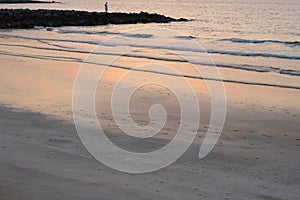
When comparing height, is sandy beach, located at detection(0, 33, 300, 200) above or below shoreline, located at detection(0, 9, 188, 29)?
below

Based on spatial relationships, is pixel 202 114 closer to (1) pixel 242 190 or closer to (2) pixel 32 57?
(1) pixel 242 190

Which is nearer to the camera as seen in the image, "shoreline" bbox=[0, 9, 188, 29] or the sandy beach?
the sandy beach

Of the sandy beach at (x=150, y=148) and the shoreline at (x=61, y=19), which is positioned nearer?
the sandy beach at (x=150, y=148)

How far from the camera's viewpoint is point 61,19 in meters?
48.4

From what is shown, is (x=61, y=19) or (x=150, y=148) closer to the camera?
(x=150, y=148)

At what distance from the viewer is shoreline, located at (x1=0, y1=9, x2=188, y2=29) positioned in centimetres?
4279

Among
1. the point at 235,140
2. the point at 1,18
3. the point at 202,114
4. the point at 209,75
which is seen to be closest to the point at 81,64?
the point at 209,75

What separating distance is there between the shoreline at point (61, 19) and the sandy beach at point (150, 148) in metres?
31.4

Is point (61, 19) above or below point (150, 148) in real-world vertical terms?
above

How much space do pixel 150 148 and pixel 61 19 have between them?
43293 millimetres

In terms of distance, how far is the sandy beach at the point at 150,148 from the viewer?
203 inches

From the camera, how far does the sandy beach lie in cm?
516

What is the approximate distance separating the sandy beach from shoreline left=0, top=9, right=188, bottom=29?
31.4 m

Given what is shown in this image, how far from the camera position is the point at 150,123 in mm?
8383
